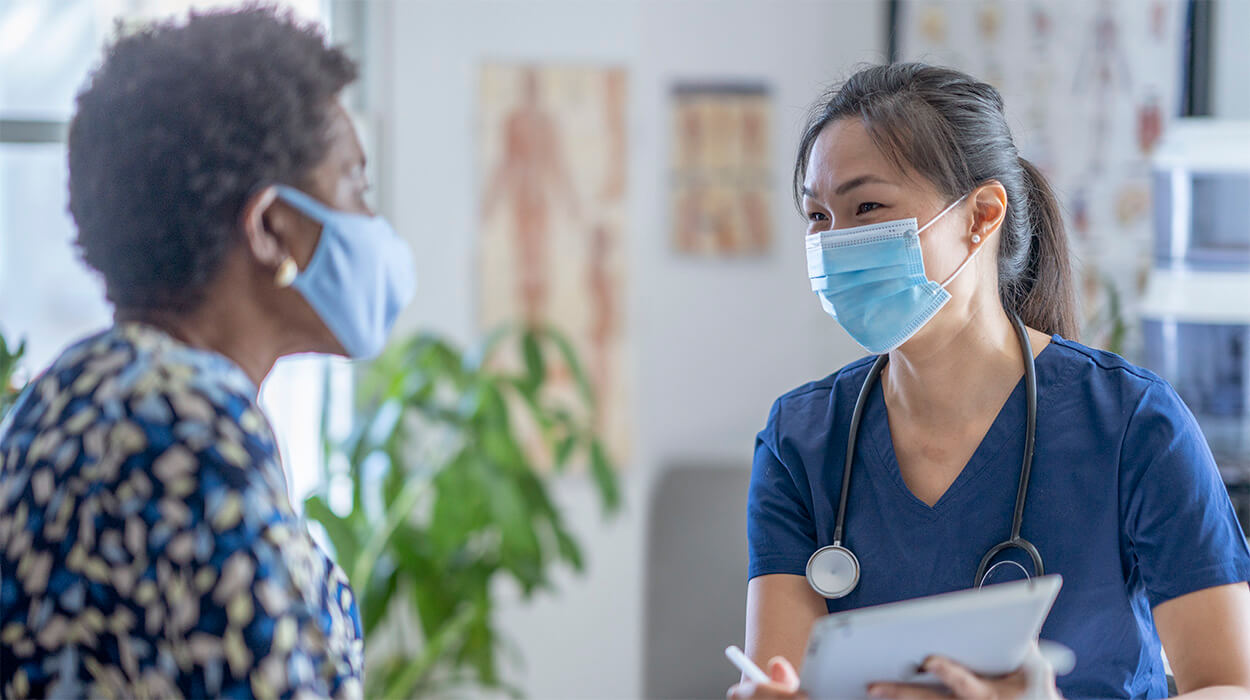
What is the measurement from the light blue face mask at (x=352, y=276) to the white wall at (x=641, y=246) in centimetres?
169

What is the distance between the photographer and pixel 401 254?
111 cm

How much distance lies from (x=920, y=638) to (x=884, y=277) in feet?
1.64

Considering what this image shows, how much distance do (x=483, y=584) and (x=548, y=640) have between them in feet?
1.81

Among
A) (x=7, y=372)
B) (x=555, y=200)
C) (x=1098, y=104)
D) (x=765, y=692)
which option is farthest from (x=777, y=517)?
(x=1098, y=104)

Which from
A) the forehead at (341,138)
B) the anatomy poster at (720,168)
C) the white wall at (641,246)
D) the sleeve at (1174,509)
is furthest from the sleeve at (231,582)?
the anatomy poster at (720,168)

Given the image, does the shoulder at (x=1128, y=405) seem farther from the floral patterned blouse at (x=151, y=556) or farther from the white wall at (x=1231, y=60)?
the white wall at (x=1231, y=60)

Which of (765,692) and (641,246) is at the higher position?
(641,246)

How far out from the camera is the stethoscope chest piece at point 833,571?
125 cm

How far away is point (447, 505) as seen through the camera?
7.60 ft

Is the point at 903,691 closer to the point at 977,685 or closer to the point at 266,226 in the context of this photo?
the point at 977,685

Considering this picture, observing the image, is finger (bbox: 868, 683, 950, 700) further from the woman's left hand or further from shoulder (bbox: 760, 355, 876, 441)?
shoulder (bbox: 760, 355, 876, 441)

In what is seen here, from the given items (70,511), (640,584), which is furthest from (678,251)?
(70,511)

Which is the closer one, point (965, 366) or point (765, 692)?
point (765, 692)

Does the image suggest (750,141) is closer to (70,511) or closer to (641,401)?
(641,401)
